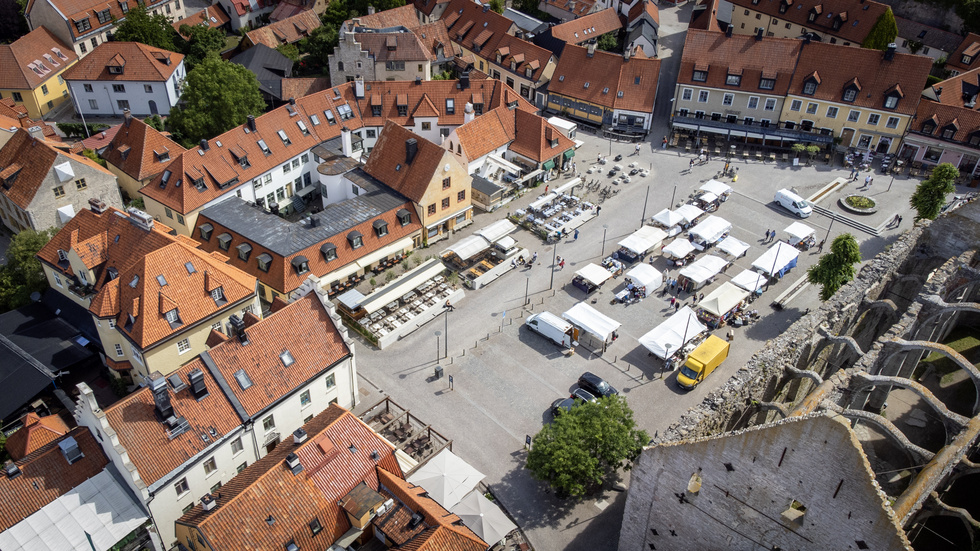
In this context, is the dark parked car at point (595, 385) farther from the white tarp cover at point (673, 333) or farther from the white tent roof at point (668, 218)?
the white tent roof at point (668, 218)

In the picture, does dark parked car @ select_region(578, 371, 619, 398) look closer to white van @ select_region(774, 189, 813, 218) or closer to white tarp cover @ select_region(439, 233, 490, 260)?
white tarp cover @ select_region(439, 233, 490, 260)

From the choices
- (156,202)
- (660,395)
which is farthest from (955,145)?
(156,202)

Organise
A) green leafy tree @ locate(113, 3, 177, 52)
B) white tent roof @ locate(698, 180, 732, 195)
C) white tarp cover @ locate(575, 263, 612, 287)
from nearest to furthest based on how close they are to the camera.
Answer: white tarp cover @ locate(575, 263, 612, 287) → white tent roof @ locate(698, 180, 732, 195) → green leafy tree @ locate(113, 3, 177, 52)

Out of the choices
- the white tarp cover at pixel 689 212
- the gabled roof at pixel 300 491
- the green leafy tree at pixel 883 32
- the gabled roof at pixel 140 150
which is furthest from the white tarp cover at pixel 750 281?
the gabled roof at pixel 140 150

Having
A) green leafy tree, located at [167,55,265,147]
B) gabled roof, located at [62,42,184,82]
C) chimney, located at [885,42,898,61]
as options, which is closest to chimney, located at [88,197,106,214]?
green leafy tree, located at [167,55,265,147]

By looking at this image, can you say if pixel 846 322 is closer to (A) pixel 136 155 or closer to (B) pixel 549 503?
(B) pixel 549 503

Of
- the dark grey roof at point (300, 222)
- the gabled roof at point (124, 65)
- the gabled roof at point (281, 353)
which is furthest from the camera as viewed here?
the gabled roof at point (124, 65)
